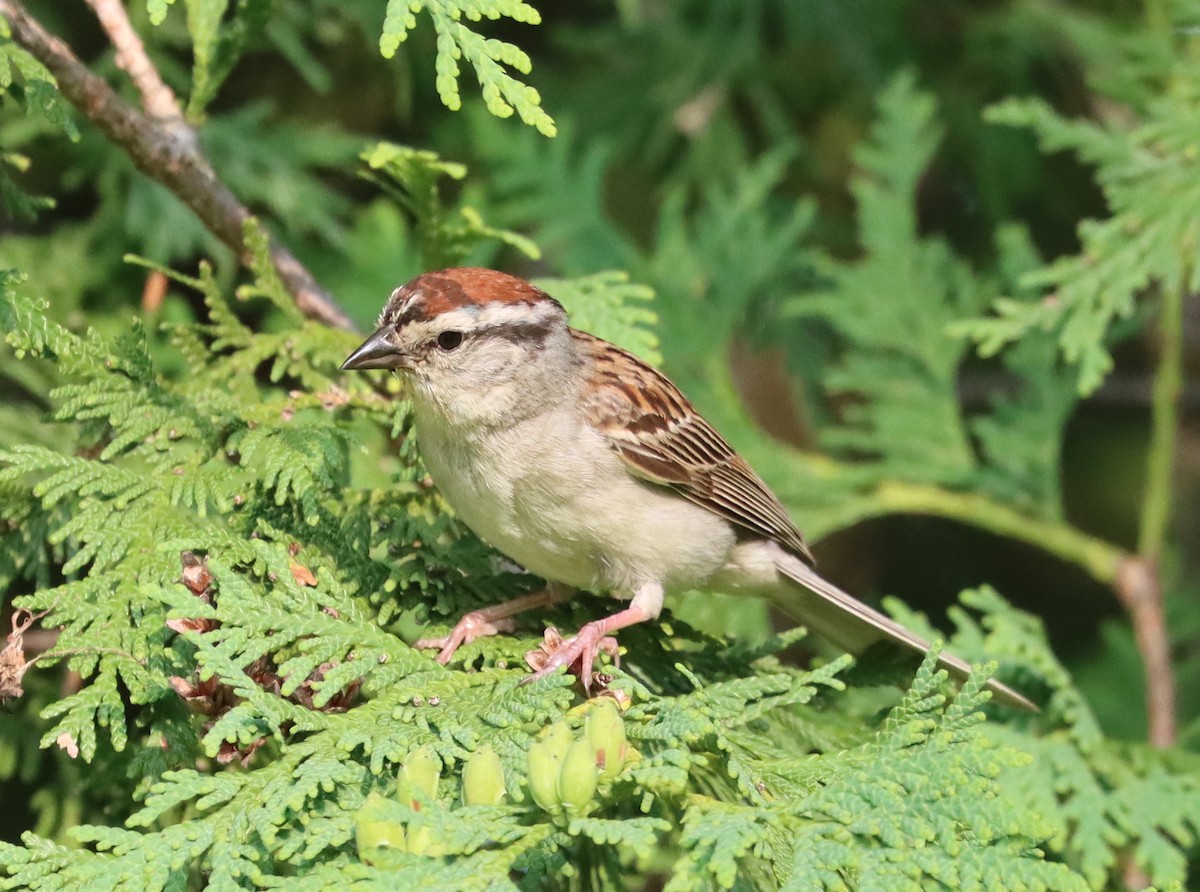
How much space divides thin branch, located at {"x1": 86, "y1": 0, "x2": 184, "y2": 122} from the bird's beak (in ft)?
1.93

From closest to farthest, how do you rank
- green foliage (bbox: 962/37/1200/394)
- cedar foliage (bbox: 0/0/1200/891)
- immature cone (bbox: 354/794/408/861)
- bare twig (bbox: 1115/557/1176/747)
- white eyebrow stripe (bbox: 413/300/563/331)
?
immature cone (bbox: 354/794/408/861) < cedar foliage (bbox: 0/0/1200/891) < white eyebrow stripe (bbox: 413/300/563/331) < green foliage (bbox: 962/37/1200/394) < bare twig (bbox: 1115/557/1176/747)

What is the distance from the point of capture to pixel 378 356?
7.38 ft

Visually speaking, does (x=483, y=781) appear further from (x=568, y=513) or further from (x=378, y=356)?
(x=378, y=356)

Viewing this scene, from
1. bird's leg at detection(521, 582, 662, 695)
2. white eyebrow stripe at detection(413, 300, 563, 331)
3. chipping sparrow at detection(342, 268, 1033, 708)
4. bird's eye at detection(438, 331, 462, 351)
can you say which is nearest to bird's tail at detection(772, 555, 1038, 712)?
chipping sparrow at detection(342, 268, 1033, 708)

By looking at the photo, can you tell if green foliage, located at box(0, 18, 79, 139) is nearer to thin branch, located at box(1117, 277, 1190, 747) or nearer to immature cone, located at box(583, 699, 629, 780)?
immature cone, located at box(583, 699, 629, 780)

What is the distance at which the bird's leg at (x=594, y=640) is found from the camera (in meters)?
2.02

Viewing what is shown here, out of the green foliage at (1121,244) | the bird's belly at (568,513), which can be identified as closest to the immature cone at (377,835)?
the bird's belly at (568,513)

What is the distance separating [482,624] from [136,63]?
1.23 meters

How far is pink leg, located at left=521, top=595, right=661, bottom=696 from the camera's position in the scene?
202cm

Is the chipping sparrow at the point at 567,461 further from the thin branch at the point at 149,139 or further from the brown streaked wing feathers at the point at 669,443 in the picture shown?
the thin branch at the point at 149,139

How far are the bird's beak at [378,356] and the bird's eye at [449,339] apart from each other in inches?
3.0

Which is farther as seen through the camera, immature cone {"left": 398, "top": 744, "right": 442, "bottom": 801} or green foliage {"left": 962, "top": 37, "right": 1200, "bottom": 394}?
green foliage {"left": 962, "top": 37, "right": 1200, "bottom": 394}

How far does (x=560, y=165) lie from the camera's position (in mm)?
3723

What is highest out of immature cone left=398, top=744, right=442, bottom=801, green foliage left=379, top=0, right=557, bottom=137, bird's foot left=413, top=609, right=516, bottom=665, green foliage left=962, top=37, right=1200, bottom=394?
green foliage left=962, top=37, right=1200, bottom=394
